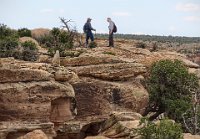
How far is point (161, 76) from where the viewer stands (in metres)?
33.3

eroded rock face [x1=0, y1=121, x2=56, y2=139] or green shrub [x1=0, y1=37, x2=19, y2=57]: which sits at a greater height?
green shrub [x1=0, y1=37, x2=19, y2=57]

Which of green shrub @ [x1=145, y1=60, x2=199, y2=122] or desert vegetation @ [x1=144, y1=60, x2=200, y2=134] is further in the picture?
green shrub @ [x1=145, y1=60, x2=199, y2=122]

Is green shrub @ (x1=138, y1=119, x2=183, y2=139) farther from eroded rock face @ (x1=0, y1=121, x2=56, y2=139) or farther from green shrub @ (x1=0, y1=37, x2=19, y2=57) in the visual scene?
green shrub @ (x1=0, y1=37, x2=19, y2=57)

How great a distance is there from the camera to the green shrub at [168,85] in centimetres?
3269

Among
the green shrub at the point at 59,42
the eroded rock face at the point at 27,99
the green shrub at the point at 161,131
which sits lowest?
the green shrub at the point at 161,131

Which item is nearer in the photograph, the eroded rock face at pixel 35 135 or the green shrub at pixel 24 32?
the eroded rock face at pixel 35 135

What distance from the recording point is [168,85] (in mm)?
33250

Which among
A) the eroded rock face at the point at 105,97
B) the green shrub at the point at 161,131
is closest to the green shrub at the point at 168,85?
the eroded rock face at the point at 105,97

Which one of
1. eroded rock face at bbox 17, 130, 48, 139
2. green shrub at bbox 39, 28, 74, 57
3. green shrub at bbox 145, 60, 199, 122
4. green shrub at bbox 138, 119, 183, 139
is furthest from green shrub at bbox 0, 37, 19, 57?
green shrub at bbox 138, 119, 183, 139

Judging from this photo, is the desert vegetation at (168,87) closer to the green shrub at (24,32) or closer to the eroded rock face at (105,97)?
the eroded rock face at (105,97)

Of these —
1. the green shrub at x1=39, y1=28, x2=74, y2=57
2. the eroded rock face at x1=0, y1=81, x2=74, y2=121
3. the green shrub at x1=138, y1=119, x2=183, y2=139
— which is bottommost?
the green shrub at x1=138, y1=119, x2=183, y2=139

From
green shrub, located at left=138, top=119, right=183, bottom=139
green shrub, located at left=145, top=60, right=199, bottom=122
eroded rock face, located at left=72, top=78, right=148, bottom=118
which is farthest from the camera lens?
green shrub, located at left=145, top=60, right=199, bottom=122

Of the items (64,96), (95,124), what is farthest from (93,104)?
(64,96)

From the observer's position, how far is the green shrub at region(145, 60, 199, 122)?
107 feet
